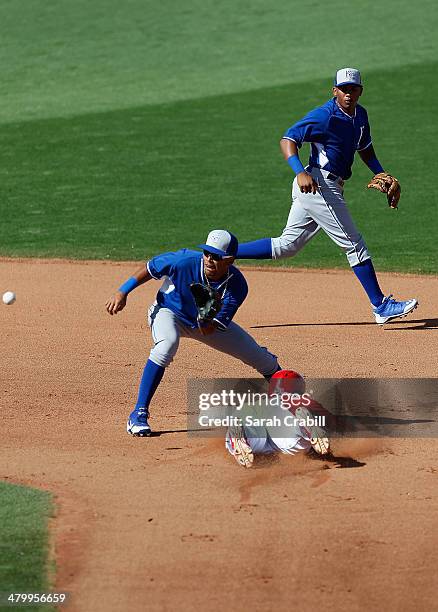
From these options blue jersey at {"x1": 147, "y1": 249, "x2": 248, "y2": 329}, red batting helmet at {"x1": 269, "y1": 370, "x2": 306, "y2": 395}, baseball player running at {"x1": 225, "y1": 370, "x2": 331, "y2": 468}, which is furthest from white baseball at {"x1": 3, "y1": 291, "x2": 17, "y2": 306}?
red batting helmet at {"x1": 269, "y1": 370, "x2": 306, "y2": 395}


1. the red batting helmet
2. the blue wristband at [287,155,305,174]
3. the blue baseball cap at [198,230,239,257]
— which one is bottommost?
the red batting helmet

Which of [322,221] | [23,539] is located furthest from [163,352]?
[322,221]

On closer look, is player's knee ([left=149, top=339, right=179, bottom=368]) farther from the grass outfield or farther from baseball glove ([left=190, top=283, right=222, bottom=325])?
the grass outfield

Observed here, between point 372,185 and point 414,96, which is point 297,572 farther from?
point 414,96

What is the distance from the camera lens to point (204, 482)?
7.41 m

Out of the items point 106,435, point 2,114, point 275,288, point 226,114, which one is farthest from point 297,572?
point 2,114

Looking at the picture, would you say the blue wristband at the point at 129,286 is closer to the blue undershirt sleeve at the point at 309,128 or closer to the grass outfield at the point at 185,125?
the blue undershirt sleeve at the point at 309,128

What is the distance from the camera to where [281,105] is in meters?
22.7

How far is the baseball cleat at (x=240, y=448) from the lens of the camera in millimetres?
7660

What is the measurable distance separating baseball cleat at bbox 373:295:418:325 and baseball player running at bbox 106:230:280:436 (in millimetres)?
2765

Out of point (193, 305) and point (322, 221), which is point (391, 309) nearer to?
point (322, 221)

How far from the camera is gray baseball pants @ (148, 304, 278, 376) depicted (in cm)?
805

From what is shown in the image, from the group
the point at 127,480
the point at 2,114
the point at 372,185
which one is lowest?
the point at 2,114

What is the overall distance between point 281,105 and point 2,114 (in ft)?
18.1
